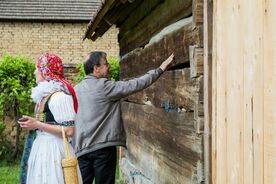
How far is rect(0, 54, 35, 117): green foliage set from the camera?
43.9 ft

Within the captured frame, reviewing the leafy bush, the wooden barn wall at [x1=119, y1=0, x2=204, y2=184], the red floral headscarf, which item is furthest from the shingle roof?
the red floral headscarf

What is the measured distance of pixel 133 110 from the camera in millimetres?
8008

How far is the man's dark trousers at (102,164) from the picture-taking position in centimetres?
595

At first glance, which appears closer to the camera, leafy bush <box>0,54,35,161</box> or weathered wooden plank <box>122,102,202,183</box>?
weathered wooden plank <box>122,102,202,183</box>

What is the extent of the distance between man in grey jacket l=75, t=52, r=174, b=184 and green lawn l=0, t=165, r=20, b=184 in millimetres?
4893

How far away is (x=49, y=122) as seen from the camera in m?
4.78

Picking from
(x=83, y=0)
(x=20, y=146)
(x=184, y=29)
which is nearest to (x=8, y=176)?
(x=20, y=146)

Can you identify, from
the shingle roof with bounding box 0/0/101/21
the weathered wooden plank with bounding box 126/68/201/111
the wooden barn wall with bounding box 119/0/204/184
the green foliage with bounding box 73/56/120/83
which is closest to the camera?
the wooden barn wall with bounding box 119/0/204/184

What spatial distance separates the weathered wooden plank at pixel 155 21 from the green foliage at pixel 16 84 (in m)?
4.97

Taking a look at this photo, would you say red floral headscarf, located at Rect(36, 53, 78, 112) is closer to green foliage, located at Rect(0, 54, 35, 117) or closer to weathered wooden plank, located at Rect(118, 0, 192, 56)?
weathered wooden plank, located at Rect(118, 0, 192, 56)

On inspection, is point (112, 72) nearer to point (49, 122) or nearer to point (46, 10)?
point (46, 10)

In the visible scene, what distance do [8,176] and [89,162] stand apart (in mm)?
5673
